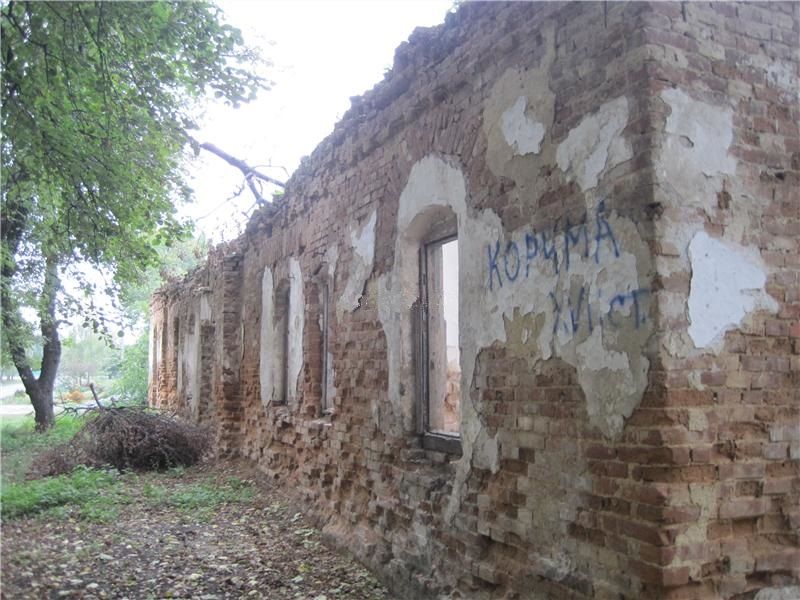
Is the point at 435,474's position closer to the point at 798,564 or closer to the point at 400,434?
the point at 400,434

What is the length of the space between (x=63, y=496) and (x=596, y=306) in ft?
23.0

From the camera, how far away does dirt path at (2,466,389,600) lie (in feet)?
16.6

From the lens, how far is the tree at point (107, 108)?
5059 millimetres

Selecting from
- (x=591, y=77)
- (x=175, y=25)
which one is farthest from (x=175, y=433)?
(x=591, y=77)

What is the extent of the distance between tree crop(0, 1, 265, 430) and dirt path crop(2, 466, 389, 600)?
8.68 feet

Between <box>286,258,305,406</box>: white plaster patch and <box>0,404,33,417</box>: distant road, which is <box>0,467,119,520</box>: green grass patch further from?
<box>0,404,33,417</box>: distant road

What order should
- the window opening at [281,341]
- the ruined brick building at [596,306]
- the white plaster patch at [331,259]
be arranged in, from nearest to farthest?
the ruined brick building at [596,306]
the white plaster patch at [331,259]
the window opening at [281,341]

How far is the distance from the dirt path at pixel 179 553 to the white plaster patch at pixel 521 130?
10.9 feet

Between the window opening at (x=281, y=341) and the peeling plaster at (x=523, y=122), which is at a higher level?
the peeling plaster at (x=523, y=122)

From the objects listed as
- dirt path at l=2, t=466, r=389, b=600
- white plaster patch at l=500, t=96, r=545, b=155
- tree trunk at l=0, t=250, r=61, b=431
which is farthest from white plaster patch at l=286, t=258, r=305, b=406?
white plaster patch at l=500, t=96, r=545, b=155

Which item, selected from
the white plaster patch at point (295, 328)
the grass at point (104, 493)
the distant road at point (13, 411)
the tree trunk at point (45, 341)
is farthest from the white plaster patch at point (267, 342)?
the distant road at point (13, 411)

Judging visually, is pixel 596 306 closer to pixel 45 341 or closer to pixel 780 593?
pixel 780 593

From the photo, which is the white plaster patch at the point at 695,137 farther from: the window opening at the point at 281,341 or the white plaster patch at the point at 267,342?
the white plaster patch at the point at 267,342

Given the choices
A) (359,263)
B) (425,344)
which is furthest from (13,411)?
(425,344)
